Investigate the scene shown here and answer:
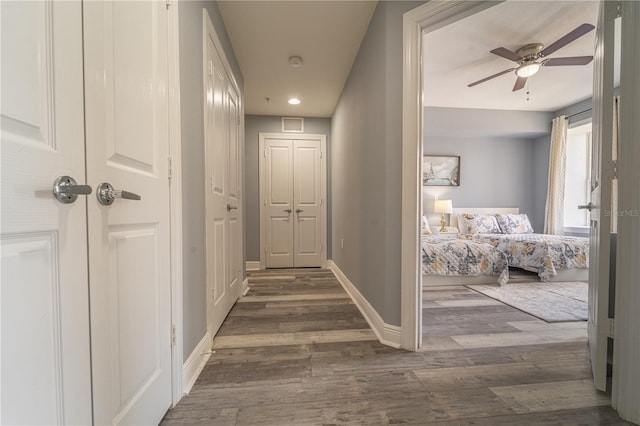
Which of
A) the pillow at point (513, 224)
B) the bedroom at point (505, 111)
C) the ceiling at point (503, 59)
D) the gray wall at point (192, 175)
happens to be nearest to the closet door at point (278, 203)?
the bedroom at point (505, 111)

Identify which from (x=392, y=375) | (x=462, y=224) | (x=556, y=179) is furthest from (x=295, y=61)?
(x=556, y=179)

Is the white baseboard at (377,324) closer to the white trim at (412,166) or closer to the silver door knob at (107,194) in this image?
the white trim at (412,166)

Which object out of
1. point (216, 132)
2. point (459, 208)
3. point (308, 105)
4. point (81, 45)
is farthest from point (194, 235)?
point (459, 208)

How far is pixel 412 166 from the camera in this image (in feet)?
5.23

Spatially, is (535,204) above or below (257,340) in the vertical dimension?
above

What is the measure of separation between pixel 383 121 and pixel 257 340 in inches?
70.0

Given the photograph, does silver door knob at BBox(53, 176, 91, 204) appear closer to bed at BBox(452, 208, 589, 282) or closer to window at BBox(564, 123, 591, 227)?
bed at BBox(452, 208, 589, 282)

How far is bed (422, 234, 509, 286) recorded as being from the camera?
121 inches

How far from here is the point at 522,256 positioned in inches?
133

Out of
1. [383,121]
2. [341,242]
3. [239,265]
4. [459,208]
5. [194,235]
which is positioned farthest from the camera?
[459,208]

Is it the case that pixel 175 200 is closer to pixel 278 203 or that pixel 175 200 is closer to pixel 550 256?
pixel 278 203

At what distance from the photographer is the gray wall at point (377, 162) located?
1670 mm

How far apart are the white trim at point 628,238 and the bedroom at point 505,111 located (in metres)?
1.52

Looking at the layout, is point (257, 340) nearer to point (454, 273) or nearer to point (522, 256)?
point (454, 273)
